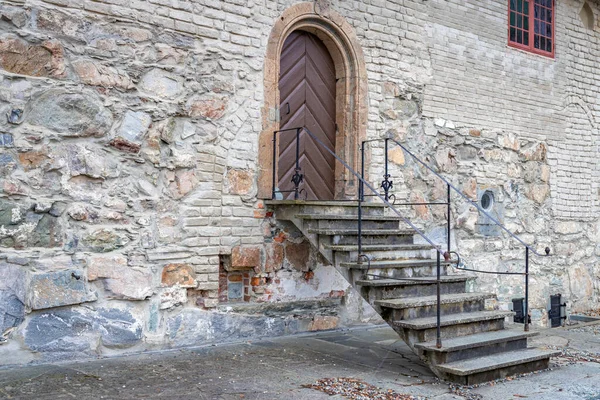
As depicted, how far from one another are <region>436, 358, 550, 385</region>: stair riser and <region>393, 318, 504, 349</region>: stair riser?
363mm

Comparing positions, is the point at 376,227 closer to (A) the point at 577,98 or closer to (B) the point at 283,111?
(B) the point at 283,111

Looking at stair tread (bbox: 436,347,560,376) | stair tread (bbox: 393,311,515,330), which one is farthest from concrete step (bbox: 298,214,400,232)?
stair tread (bbox: 436,347,560,376)

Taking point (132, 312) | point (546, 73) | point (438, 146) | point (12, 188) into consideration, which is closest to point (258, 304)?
point (132, 312)

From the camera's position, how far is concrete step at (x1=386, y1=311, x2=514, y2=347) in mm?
5923

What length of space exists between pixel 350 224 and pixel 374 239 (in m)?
0.29

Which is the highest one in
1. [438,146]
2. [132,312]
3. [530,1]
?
[530,1]

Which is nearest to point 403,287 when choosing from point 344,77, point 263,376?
point 263,376

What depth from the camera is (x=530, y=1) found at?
1049 cm

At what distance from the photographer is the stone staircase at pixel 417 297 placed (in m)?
5.84

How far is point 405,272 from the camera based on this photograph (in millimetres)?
6641

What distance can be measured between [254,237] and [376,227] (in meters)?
1.32

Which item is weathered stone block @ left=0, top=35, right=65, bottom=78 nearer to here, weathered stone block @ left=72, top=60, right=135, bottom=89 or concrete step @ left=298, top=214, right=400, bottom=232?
weathered stone block @ left=72, top=60, right=135, bottom=89

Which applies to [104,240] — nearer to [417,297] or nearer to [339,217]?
[339,217]

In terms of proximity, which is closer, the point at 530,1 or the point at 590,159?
the point at 530,1
